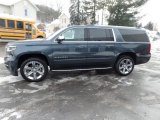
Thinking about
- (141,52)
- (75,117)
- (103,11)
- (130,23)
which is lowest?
(75,117)

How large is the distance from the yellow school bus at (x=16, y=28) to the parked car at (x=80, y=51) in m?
12.3

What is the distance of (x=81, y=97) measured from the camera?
514 centimetres

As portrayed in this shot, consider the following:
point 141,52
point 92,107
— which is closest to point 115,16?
point 141,52

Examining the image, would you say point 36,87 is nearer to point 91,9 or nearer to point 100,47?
point 100,47

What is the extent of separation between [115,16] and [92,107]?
2531 centimetres

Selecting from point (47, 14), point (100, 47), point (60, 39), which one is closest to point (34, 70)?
point (60, 39)

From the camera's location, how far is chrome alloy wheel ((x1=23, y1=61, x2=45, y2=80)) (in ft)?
20.6

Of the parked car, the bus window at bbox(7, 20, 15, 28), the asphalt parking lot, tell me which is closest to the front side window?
the bus window at bbox(7, 20, 15, 28)

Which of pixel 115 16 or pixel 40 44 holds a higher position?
pixel 115 16

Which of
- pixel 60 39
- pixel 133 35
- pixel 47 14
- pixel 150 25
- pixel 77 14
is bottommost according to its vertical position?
pixel 60 39

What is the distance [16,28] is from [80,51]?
43.3 feet

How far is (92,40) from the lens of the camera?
682 cm

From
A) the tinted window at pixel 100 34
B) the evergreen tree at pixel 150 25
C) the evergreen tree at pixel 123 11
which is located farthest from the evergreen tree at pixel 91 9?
the evergreen tree at pixel 150 25

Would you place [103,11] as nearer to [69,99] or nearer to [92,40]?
[92,40]
